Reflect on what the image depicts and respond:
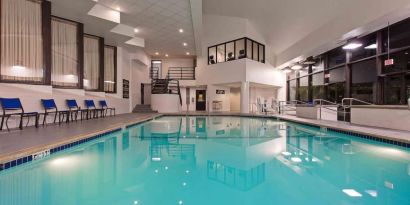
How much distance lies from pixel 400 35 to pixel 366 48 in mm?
1427

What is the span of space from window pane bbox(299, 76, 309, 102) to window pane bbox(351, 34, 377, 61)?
159 inches

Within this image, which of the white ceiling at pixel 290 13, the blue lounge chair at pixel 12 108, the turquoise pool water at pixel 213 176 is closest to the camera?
the turquoise pool water at pixel 213 176

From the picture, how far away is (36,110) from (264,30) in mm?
11514

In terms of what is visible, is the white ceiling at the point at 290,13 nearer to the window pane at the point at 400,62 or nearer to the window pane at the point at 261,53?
the window pane at the point at 261,53

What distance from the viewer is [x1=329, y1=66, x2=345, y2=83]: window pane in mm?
9439

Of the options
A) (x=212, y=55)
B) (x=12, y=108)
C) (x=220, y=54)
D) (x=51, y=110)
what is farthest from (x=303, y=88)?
(x=12, y=108)

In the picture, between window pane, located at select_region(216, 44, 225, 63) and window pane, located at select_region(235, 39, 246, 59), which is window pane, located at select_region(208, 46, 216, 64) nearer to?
window pane, located at select_region(216, 44, 225, 63)

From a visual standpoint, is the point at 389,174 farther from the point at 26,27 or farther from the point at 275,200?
the point at 26,27

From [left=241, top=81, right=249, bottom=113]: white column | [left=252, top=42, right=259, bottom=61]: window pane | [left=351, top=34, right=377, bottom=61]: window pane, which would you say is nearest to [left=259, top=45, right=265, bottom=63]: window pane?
[left=252, top=42, right=259, bottom=61]: window pane

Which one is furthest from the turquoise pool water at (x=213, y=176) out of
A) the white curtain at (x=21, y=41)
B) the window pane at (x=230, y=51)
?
the window pane at (x=230, y=51)

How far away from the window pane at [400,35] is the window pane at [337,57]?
220 cm

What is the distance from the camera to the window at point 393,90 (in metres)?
6.79

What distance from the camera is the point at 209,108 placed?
15.2 m

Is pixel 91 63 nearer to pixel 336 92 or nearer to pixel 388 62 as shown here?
pixel 336 92
